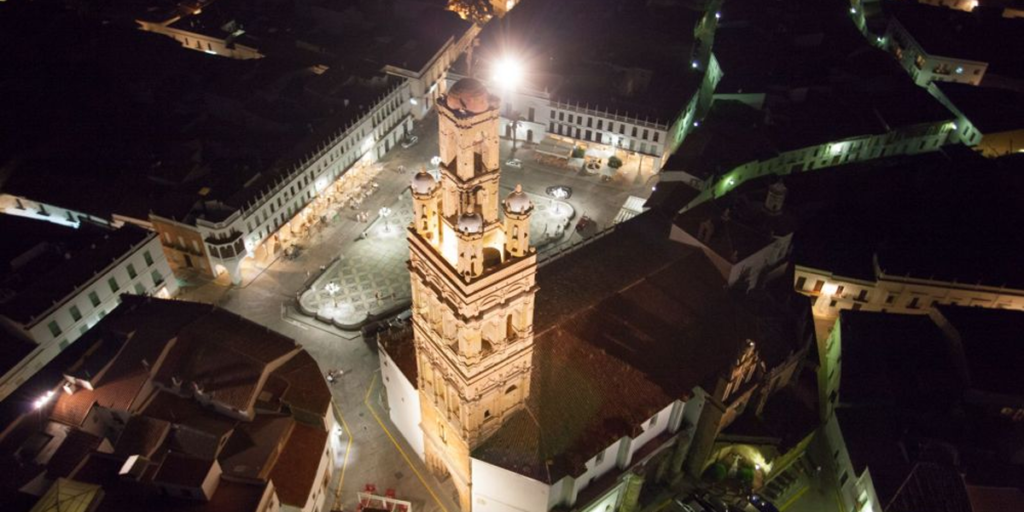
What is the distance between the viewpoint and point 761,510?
2499 inches

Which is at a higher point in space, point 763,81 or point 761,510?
point 763,81

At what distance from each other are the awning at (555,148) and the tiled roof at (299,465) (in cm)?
6696

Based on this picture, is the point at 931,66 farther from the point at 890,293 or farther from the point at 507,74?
the point at 507,74

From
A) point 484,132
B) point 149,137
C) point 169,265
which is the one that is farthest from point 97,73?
point 484,132

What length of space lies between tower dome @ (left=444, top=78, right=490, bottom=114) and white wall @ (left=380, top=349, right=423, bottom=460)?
102 feet

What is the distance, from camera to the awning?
117500mm

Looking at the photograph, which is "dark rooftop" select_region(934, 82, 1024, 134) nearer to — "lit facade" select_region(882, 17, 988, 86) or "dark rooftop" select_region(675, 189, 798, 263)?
"lit facade" select_region(882, 17, 988, 86)

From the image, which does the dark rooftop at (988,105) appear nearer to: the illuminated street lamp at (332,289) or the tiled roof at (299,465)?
the illuminated street lamp at (332,289)

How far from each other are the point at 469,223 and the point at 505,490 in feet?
90.3

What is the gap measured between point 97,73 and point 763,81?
398ft

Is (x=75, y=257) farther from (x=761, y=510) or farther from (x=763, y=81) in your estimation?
(x=763, y=81)

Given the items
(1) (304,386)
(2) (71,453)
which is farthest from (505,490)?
(2) (71,453)

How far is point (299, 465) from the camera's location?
6309 cm

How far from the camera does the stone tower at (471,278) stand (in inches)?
1770
